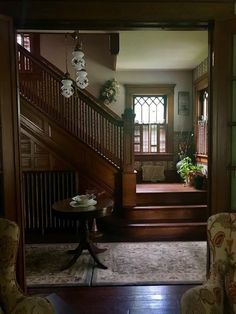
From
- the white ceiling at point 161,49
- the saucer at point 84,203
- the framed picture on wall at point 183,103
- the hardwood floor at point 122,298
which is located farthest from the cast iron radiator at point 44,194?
the framed picture on wall at point 183,103

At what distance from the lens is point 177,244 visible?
4.43 metres

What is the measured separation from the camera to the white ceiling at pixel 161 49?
445 centimetres

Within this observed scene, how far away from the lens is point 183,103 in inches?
279

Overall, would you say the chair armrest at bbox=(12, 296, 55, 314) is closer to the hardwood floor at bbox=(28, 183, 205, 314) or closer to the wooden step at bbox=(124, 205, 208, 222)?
the hardwood floor at bbox=(28, 183, 205, 314)

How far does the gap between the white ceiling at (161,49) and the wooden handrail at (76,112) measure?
120 cm

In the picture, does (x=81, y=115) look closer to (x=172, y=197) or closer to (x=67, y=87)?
(x=67, y=87)

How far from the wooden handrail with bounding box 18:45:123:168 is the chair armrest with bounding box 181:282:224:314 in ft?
11.7

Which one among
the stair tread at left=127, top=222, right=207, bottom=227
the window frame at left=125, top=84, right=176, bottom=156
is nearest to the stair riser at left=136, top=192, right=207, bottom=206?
the stair tread at left=127, top=222, right=207, bottom=227

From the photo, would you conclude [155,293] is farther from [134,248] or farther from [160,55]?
[160,55]

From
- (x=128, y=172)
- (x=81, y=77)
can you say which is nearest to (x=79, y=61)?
(x=81, y=77)

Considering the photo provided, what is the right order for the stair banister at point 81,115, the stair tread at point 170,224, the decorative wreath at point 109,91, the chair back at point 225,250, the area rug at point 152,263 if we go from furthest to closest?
the decorative wreath at point 109,91 → the stair banister at point 81,115 → the stair tread at point 170,224 → the area rug at point 152,263 → the chair back at point 225,250

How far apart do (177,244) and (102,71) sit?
13.5 feet

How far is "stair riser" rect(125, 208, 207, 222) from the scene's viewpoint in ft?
16.3

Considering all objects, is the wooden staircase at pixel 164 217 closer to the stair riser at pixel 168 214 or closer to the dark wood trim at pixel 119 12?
the stair riser at pixel 168 214
